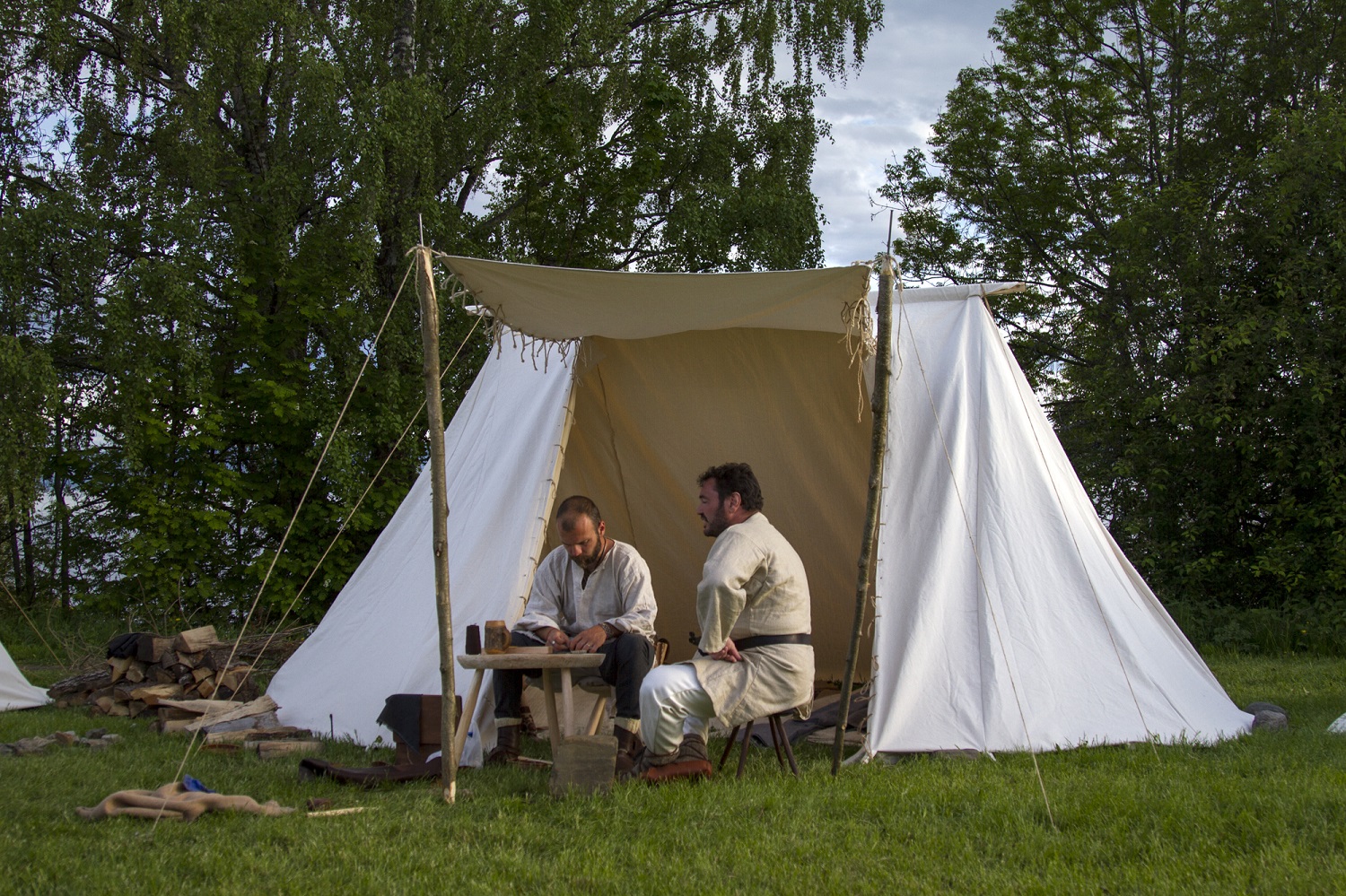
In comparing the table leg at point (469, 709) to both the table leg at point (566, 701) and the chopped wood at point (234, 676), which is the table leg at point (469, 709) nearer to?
the table leg at point (566, 701)

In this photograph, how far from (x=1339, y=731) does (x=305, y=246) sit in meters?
6.77

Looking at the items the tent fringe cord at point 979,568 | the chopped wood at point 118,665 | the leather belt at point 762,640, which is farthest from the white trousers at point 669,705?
the chopped wood at point 118,665

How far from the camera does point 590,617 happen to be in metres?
3.94

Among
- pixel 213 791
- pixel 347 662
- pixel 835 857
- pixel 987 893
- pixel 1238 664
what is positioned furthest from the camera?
pixel 1238 664

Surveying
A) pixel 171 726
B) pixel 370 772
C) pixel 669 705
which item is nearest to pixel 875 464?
pixel 669 705

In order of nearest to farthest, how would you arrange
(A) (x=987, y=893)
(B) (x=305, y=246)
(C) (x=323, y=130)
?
(A) (x=987, y=893), (C) (x=323, y=130), (B) (x=305, y=246)

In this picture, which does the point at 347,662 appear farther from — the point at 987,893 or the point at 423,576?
the point at 987,893

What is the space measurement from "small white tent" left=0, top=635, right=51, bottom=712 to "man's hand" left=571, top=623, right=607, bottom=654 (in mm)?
2990

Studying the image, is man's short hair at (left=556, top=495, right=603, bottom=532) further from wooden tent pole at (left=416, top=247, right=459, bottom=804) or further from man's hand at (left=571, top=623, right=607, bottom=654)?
wooden tent pole at (left=416, top=247, right=459, bottom=804)

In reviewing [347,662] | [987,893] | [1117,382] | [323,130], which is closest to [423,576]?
[347,662]

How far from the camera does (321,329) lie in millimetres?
8219

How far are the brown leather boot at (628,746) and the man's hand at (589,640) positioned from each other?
0.27m

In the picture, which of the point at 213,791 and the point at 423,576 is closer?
the point at 213,791

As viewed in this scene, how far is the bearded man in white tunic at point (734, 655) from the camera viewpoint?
10.3 ft
